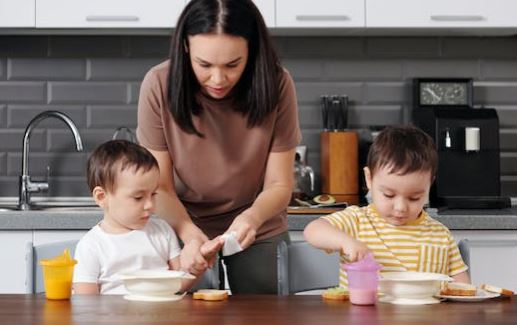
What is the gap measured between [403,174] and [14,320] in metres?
0.93

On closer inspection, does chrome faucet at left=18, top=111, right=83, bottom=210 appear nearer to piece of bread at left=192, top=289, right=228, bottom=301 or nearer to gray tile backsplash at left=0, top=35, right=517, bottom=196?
gray tile backsplash at left=0, top=35, right=517, bottom=196

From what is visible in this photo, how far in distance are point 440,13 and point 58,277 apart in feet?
7.28

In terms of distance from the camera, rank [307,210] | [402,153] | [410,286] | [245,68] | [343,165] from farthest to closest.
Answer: [343,165], [307,210], [245,68], [402,153], [410,286]

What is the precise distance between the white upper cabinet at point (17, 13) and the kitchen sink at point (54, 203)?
712mm

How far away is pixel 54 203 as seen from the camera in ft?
13.3

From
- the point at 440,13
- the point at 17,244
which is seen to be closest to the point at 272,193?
the point at 17,244

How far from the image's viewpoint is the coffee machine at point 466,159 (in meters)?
3.74

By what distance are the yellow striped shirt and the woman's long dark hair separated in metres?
0.34

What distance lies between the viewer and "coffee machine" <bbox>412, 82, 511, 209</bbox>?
374 cm

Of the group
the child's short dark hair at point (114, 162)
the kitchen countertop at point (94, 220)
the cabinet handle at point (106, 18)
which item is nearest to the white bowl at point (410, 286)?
the child's short dark hair at point (114, 162)

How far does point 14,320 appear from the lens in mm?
1842

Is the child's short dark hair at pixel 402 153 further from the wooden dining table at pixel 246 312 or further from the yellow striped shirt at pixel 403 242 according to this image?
the wooden dining table at pixel 246 312

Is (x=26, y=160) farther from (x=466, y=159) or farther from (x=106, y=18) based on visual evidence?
(x=466, y=159)

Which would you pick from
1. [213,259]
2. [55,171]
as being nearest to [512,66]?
[55,171]
